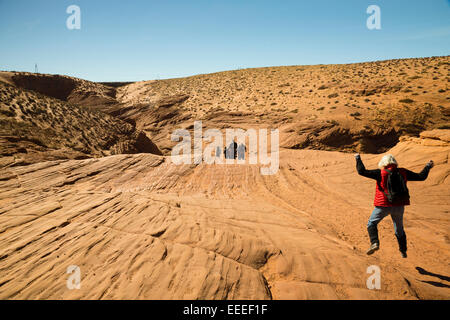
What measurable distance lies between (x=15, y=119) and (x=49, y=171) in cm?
843

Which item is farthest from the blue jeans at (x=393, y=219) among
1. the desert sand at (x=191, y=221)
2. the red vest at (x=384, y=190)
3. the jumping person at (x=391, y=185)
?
the desert sand at (x=191, y=221)

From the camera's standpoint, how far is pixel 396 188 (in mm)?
4426

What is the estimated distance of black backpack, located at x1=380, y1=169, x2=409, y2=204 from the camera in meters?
4.42

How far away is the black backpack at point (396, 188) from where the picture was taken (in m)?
4.42

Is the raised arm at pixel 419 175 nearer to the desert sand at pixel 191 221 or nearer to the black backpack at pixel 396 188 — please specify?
the black backpack at pixel 396 188

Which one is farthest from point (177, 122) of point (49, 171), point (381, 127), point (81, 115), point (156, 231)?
point (156, 231)

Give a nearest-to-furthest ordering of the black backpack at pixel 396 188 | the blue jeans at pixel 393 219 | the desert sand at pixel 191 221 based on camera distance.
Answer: the desert sand at pixel 191 221 → the black backpack at pixel 396 188 → the blue jeans at pixel 393 219

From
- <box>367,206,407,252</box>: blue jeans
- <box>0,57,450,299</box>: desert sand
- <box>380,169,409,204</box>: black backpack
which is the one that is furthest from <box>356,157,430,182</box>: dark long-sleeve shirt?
<box>0,57,450,299</box>: desert sand

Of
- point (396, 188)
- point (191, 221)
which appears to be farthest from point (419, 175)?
point (191, 221)

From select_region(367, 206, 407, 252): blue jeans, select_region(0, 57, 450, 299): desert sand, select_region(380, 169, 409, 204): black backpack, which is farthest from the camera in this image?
select_region(367, 206, 407, 252): blue jeans

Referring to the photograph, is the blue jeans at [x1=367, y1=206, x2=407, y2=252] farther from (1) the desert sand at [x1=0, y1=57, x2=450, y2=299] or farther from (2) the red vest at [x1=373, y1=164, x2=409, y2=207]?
(1) the desert sand at [x1=0, y1=57, x2=450, y2=299]

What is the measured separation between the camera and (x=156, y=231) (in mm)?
4953

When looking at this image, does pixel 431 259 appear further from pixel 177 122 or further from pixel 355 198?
pixel 177 122

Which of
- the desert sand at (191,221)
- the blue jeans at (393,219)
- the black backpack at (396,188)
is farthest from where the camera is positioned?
the blue jeans at (393,219)
